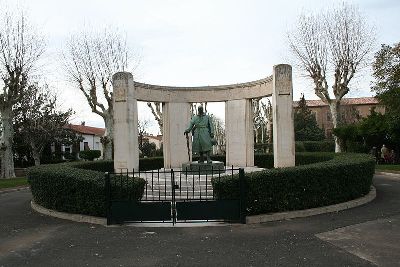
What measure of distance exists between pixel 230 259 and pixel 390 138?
22.7 meters

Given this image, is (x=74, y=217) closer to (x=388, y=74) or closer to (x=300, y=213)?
(x=300, y=213)

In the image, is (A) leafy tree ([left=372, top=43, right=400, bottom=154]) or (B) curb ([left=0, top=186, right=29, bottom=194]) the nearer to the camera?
(B) curb ([left=0, top=186, right=29, bottom=194])

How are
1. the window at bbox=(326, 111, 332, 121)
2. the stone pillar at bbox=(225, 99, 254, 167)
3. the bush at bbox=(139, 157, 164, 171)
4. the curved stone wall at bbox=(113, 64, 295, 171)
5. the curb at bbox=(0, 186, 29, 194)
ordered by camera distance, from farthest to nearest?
1. the window at bbox=(326, 111, 332, 121)
2. the bush at bbox=(139, 157, 164, 171)
3. the stone pillar at bbox=(225, 99, 254, 167)
4. the curb at bbox=(0, 186, 29, 194)
5. the curved stone wall at bbox=(113, 64, 295, 171)

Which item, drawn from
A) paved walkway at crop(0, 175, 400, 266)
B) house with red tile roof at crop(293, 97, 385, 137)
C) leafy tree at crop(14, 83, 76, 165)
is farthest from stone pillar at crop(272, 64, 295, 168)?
house with red tile roof at crop(293, 97, 385, 137)

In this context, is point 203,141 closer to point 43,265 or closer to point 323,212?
point 323,212

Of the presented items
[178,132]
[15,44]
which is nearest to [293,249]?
[178,132]

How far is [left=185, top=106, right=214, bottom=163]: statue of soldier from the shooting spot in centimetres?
1405

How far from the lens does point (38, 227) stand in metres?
8.51

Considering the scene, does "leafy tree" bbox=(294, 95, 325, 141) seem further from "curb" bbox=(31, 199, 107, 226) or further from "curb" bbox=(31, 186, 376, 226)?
"curb" bbox=(31, 199, 107, 226)

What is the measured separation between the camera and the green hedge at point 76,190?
8666 mm

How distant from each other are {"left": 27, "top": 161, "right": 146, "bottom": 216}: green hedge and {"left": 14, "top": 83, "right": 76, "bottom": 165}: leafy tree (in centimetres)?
2086

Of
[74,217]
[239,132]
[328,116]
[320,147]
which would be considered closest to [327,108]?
[328,116]

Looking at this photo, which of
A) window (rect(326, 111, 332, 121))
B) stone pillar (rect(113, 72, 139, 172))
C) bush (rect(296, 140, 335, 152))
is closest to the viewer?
stone pillar (rect(113, 72, 139, 172))

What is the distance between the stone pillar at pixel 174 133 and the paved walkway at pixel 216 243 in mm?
9111
